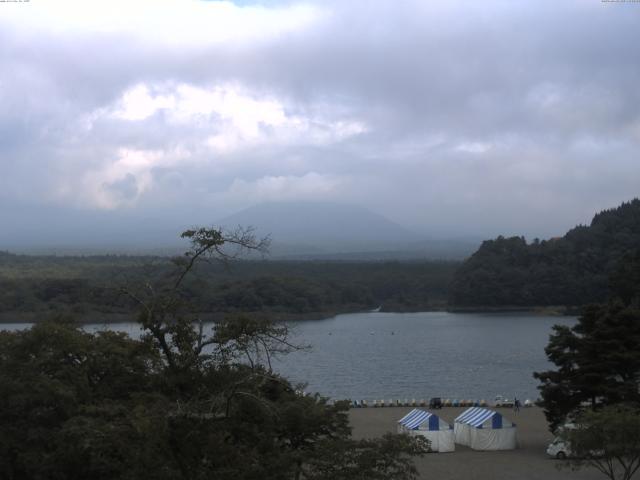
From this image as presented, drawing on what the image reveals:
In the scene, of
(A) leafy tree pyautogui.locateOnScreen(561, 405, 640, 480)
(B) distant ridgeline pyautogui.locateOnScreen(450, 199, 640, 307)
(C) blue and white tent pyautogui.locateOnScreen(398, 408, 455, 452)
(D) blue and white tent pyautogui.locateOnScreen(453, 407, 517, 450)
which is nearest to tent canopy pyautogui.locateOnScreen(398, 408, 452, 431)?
(C) blue and white tent pyautogui.locateOnScreen(398, 408, 455, 452)

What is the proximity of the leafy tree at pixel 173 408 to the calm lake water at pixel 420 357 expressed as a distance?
8.14 m

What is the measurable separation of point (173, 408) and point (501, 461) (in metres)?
8.92

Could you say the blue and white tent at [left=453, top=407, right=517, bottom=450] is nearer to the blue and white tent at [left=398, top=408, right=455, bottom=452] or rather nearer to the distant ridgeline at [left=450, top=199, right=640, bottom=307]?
the blue and white tent at [left=398, top=408, right=455, bottom=452]

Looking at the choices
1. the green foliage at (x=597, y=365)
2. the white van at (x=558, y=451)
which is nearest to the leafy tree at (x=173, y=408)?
the white van at (x=558, y=451)

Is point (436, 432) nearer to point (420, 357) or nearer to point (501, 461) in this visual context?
point (501, 461)

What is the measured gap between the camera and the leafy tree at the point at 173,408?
18.3 feet

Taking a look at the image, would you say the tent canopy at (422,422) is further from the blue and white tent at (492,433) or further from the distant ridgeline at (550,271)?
the distant ridgeline at (550,271)

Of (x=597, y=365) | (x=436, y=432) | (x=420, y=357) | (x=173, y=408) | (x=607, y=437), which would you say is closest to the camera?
(x=173, y=408)

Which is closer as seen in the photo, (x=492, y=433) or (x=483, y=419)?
(x=492, y=433)

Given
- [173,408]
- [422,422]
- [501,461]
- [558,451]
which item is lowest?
[501,461]

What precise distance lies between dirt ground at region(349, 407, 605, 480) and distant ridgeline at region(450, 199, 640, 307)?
41.3m

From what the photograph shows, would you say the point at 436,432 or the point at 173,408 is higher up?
the point at 173,408

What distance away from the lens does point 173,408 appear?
18.5ft

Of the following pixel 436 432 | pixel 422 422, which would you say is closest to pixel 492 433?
pixel 436 432
